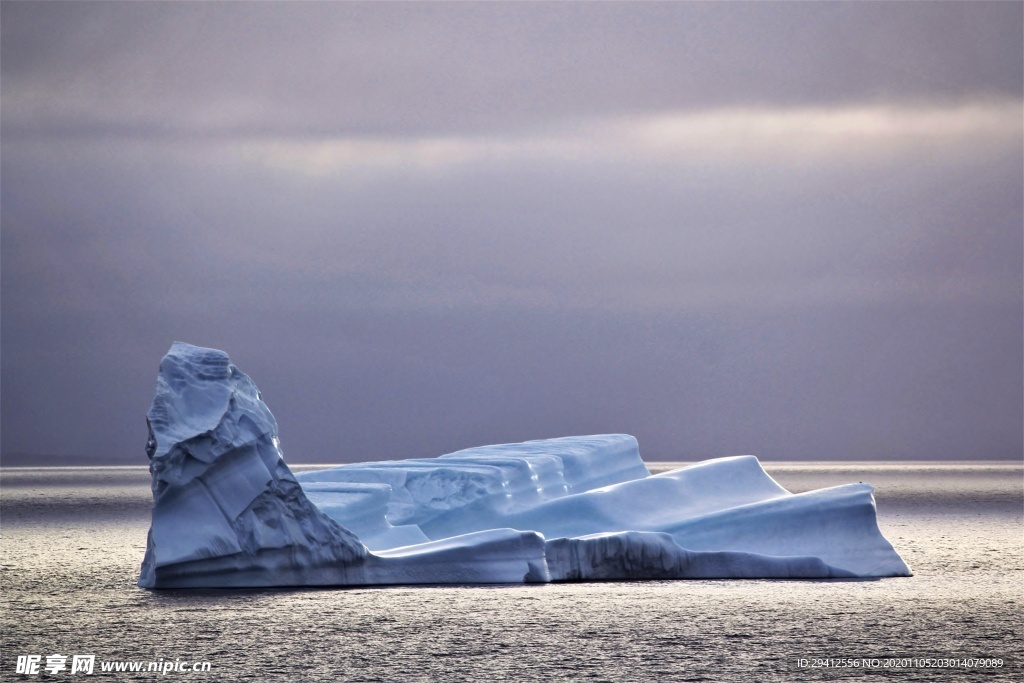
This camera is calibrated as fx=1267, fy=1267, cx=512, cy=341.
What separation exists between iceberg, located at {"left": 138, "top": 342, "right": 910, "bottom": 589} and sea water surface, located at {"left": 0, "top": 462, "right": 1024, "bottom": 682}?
11.0 inches

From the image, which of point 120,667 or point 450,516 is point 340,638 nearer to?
point 120,667

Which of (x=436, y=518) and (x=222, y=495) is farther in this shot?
(x=436, y=518)

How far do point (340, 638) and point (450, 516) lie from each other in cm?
539

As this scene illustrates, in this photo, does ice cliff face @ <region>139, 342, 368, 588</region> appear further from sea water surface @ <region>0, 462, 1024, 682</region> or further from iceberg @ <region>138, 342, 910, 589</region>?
sea water surface @ <region>0, 462, 1024, 682</region>

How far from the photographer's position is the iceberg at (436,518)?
13.1 m

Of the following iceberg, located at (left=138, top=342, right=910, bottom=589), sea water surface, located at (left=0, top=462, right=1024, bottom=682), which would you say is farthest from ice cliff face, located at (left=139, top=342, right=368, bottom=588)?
sea water surface, located at (left=0, top=462, right=1024, bottom=682)

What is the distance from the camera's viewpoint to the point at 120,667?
33.2ft

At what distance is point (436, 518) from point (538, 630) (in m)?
4.98

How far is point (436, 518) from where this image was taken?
643 inches

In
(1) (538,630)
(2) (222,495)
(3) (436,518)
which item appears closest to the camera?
(1) (538,630)

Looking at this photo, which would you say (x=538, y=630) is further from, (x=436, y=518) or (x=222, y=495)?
(x=436, y=518)

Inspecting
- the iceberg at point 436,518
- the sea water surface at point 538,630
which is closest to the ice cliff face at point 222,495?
the iceberg at point 436,518

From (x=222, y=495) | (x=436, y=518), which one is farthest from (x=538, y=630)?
(x=436, y=518)

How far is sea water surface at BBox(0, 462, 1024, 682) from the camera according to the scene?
10047 mm
